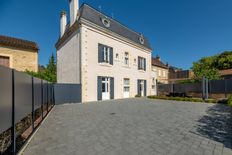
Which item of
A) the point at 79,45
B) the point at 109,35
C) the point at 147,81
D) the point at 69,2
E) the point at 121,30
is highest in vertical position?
the point at 69,2

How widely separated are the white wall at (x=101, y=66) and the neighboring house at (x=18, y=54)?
8612 millimetres

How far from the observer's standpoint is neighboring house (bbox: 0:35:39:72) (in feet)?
52.6

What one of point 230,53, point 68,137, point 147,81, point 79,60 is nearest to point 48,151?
point 68,137

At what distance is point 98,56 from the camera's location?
1485cm

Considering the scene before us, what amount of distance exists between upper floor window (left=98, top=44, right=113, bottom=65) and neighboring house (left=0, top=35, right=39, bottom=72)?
9.01 m

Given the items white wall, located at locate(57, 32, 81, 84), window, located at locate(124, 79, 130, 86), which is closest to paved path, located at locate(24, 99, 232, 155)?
white wall, located at locate(57, 32, 81, 84)

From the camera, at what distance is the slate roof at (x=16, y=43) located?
52.9ft

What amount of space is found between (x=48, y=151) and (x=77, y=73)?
1114 centimetres

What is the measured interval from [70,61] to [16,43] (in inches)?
280

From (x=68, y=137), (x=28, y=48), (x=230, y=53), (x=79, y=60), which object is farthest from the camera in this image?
(x=230, y=53)

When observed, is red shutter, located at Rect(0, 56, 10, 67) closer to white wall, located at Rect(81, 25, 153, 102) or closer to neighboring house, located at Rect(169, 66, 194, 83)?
white wall, located at Rect(81, 25, 153, 102)

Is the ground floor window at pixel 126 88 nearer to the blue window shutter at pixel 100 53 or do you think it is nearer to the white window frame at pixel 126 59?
the white window frame at pixel 126 59

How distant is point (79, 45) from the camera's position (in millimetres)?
13742

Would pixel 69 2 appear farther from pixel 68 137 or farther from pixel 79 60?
pixel 68 137
